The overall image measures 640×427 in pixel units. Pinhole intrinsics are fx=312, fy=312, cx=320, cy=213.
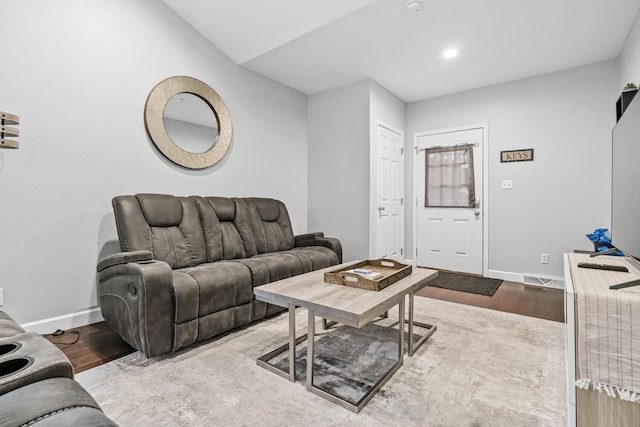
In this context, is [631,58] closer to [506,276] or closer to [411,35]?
[411,35]

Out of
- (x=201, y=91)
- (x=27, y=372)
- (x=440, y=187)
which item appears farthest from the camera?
(x=440, y=187)

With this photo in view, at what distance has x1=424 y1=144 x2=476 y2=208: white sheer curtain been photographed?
425cm

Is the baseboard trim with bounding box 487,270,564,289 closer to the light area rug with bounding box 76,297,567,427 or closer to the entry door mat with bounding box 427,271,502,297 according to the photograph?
the entry door mat with bounding box 427,271,502,297

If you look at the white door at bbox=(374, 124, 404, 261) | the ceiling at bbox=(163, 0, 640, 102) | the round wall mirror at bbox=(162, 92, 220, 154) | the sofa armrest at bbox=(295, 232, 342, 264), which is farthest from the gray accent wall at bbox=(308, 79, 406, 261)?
the round wall mirror at bbox=(162, 92, 220, 154)

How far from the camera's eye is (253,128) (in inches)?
150

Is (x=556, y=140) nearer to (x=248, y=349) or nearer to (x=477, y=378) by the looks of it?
(x=477, y=378)

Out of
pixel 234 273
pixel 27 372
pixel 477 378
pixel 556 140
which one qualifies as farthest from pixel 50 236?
pixel 556 140

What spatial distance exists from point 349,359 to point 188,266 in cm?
150

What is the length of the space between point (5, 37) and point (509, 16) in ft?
12.6

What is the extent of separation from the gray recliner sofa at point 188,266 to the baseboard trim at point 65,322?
0.42 meters

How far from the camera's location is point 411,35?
3.00 m

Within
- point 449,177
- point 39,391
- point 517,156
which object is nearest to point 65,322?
point 39,391

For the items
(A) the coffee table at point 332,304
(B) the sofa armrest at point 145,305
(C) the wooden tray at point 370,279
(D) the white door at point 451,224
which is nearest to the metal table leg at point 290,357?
(A) the coffee table at point 332,304

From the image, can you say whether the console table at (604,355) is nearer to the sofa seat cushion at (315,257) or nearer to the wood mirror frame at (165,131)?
the sofa seat cushion at (315,257)
